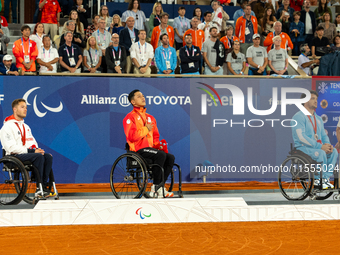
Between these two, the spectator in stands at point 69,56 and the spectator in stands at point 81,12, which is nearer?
the spectator in stands at point 69,56

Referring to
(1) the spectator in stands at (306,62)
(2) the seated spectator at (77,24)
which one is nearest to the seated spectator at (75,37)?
(2) the seated spectator at (77,24)

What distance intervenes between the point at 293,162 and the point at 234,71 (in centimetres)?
393

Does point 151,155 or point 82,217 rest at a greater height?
point 151,155

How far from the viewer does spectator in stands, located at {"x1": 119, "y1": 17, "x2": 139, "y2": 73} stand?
10617mm

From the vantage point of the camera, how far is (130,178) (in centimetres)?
675

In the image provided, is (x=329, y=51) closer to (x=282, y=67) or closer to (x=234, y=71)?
(x=282, y=67)

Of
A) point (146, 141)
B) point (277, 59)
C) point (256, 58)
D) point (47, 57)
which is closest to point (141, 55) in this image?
point (47, 57)

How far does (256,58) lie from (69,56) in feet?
14.4

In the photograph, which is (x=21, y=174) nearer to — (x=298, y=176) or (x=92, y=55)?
(x=298, y=176)

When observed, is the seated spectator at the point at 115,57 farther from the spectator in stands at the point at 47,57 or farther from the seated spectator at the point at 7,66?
the seated spectator at the point at 7,66

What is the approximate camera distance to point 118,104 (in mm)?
9195

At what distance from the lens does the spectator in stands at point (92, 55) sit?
1043 centimetres

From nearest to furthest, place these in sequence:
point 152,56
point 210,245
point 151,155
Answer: point 210,245
point 151,155
point 152,56

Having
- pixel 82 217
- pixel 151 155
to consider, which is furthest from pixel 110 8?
pixel 82 217
